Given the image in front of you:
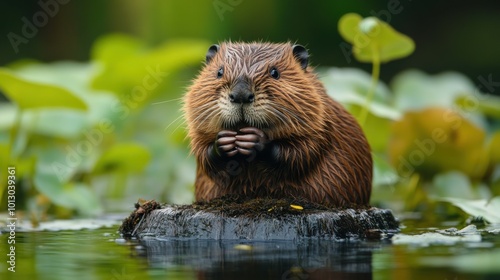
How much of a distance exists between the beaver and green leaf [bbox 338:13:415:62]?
37.8 inches

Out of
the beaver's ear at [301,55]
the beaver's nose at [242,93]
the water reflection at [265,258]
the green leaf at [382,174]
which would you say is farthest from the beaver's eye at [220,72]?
the green leaf at [382,174]

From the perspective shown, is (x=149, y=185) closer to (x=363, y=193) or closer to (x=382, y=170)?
(x=382, y=170)

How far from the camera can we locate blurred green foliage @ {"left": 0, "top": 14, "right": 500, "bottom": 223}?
7484mm

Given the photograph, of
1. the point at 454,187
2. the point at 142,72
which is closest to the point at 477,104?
the point at 454,187

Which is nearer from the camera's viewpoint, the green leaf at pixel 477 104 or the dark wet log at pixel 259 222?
the dark wet log at pixel 259 222

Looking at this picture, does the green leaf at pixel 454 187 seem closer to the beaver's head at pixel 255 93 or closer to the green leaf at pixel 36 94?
the beaver's head at pixel 255 93

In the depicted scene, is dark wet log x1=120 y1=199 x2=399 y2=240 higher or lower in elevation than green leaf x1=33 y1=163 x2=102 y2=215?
lower

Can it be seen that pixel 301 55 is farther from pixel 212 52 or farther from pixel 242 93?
pixel 242 93

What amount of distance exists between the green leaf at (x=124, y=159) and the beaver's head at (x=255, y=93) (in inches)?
89.2

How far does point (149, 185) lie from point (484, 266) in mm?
5070

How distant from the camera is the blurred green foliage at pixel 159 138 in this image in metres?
7.48

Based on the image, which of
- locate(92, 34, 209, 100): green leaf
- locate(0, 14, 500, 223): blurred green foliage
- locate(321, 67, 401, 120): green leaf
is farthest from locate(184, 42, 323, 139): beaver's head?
locate(92, 34, 209, 100): green leaf

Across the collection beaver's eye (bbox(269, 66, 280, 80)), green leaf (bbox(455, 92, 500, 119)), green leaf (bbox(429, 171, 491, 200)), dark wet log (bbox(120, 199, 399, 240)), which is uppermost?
green leaf (bbox(455, 92, 500, 119))

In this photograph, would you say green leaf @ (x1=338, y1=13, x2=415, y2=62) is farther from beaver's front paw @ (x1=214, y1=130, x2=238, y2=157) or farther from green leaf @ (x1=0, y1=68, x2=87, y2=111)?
green leaf @ (x1=0, y1=68, x2=87, y2=111)
